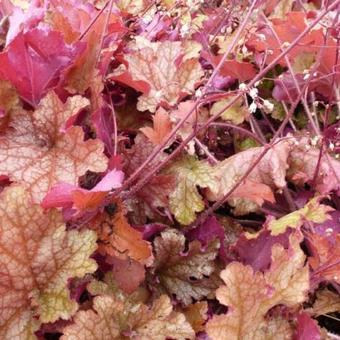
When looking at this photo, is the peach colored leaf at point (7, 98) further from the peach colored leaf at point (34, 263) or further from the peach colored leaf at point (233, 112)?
the peach colored leaf at point (233, 112)

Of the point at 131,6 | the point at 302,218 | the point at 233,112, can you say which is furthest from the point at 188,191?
the point at 131,6

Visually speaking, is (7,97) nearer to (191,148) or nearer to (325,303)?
(191,148)

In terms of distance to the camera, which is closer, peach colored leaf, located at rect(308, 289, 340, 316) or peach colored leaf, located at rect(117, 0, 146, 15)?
peach colored leaf, located at rect(308, 289, 340, 316)

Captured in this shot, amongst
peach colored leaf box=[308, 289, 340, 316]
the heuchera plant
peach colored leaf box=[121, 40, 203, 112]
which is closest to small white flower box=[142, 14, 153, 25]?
the heuchera plant

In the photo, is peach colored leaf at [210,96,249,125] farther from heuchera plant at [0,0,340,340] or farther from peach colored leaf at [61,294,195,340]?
peach colored leaf at [61,294,195,340]

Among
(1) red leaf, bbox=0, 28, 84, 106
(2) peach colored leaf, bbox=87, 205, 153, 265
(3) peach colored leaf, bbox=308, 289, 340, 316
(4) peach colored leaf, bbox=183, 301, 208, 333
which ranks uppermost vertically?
(1) red leaf, bbox=0, 28, 84, 106

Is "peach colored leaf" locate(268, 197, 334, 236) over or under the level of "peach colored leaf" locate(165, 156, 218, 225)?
under
